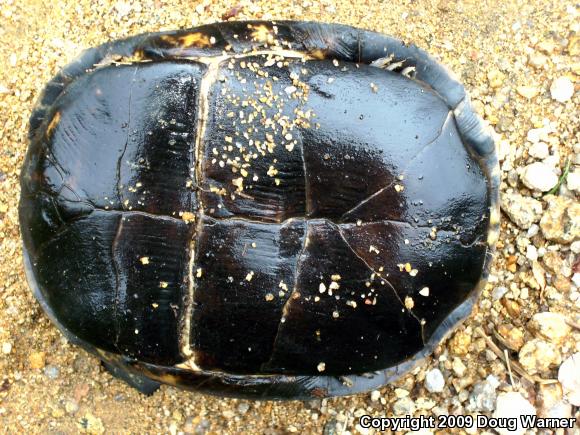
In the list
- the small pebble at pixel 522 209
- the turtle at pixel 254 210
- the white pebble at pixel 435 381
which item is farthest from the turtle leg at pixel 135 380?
the small pebble at pixel 522 209

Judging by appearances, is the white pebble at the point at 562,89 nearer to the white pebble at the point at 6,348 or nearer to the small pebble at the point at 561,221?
the small pebble at the point at 561,221

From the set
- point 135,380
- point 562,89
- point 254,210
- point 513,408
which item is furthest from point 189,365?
point 562,89

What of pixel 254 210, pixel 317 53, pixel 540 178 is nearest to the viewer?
pixel 254 210

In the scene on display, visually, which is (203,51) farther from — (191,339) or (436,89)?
(191,339)

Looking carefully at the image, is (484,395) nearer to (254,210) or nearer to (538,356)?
(538,356)

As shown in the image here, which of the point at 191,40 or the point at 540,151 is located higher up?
the point at 191,40
